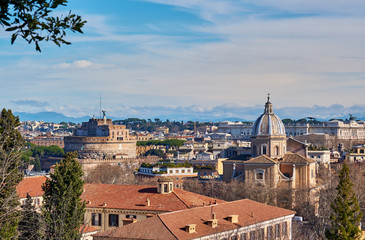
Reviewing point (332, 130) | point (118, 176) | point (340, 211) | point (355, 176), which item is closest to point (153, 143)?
point (332, 130)

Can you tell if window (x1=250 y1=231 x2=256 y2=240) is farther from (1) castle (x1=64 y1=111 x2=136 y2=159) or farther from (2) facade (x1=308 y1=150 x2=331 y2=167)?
(1) castle (x1=64 y1=111 x2=136 y2=159)

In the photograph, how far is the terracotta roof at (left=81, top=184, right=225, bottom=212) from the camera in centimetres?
4203

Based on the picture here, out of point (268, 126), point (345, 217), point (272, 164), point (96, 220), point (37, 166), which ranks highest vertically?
point (268, 126)

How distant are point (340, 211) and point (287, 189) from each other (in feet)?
106

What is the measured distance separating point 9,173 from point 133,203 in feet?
81.8

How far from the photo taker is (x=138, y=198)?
43500 mm

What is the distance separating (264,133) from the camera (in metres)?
69.6

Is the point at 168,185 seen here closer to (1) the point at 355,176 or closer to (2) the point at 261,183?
(2) the point at 261,183

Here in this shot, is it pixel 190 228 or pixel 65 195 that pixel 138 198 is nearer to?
pixel 65 195

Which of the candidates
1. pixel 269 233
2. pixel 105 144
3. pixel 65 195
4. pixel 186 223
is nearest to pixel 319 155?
pixel 269 233

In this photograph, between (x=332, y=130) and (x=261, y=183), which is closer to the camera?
(x=261, y=183)

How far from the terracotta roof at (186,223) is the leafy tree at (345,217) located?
16.7ft

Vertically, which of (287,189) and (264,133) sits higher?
(264,133)

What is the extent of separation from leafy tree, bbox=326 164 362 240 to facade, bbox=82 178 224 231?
36.1ft
